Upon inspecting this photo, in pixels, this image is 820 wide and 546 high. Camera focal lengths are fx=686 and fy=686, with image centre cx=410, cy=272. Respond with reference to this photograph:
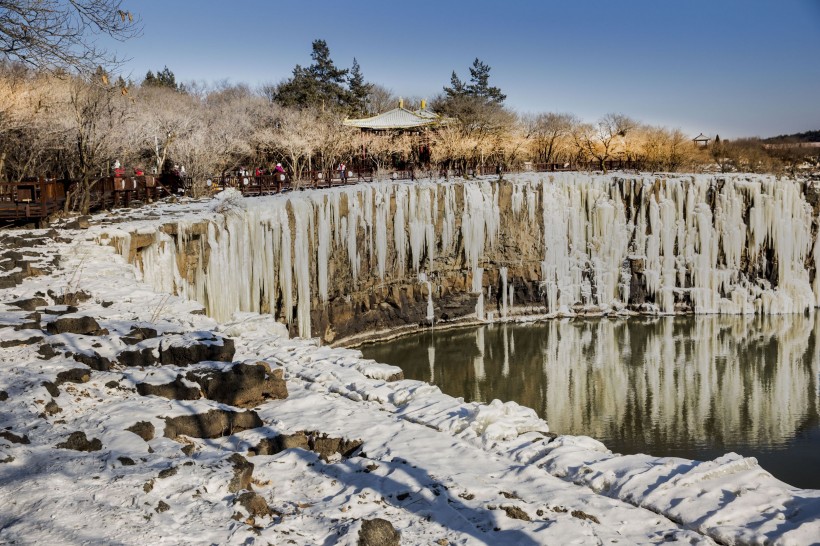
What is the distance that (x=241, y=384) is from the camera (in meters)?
9.18

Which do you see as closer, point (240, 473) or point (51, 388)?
point (240, 473)

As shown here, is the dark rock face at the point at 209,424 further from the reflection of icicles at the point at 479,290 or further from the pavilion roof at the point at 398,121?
the pavilion roof at the point at 398,121

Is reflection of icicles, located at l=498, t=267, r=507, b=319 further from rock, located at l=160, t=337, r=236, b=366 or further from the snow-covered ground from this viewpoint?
rock, located at l=160, t=337, r=236, b=366

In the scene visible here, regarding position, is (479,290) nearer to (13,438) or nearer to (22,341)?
(22,341)

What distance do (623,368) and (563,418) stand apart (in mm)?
6421

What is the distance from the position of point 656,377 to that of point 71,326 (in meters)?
18.8

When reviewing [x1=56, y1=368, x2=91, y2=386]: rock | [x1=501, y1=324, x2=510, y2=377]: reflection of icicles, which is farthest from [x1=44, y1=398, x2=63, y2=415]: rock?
[x1=501, y1=324, x2=510, y2=377]: reflection of icicles

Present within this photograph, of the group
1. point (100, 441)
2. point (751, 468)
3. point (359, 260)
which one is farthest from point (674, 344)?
point (100, 441)

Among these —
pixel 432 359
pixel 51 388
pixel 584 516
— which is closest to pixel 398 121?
pixel 432 359

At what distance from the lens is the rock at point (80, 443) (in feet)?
23.0

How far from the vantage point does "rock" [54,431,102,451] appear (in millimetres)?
7012

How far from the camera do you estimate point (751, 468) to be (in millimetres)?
7684

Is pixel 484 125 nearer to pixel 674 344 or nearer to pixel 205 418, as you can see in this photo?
pixel 674 344

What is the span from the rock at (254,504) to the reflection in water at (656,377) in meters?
11.4
